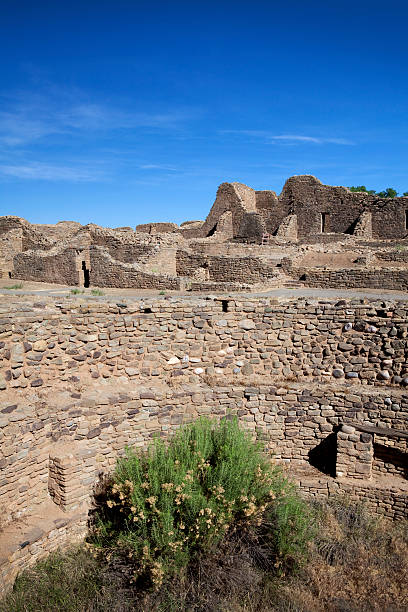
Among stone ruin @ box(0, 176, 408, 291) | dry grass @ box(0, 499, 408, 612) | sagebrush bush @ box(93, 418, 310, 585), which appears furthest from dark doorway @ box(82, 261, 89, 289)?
dry grass @ box(0, 499, 408, 612)

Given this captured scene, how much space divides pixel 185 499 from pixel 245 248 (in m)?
12.7

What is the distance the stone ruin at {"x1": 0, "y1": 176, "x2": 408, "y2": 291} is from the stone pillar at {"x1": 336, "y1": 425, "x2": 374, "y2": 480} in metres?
5.13

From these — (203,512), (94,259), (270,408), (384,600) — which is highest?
(94,259)

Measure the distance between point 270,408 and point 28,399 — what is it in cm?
339

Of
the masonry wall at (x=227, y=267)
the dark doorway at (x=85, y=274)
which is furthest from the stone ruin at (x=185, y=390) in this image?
the dark doorway at (x=85, y=274)

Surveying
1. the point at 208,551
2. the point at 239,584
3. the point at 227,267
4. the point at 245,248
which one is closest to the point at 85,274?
the point at 227,267

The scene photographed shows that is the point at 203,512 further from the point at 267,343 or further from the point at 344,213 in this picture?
the point at 344,213

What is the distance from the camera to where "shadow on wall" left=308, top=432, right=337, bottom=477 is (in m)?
6.66

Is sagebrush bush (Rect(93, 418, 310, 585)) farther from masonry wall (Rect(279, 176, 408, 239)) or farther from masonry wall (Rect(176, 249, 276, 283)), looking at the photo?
masonry wall (Rect(279, 176, 408, 239))

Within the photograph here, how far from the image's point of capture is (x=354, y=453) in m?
6.38

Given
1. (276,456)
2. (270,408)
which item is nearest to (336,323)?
(270,408)

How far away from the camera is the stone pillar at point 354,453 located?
6336 millimetres

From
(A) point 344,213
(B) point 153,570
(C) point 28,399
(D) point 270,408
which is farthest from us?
(A) point 344,213

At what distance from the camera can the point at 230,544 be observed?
15.5 feet
